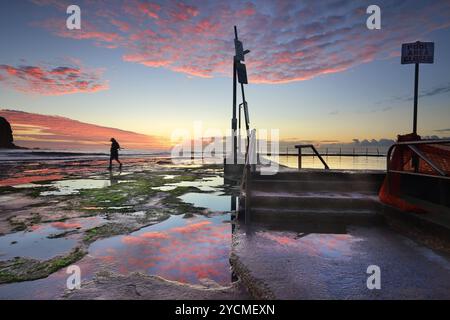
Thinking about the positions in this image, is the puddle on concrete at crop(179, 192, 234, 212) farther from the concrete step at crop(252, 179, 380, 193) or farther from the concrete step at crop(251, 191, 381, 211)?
the concrete step at crop(251, 191, 381, 211)

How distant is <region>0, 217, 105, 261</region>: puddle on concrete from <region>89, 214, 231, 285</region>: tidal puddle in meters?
0.60

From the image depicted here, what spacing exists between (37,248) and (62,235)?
0.72 meters

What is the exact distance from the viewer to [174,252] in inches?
169

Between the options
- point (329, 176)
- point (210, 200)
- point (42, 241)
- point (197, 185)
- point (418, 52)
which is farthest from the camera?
point (197, 185)

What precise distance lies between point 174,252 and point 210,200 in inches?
175

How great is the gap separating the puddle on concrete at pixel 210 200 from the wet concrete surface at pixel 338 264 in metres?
2.75

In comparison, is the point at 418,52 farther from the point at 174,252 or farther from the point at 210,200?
the point at 174,252

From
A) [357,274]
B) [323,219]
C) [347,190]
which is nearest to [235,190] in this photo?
[347,190]

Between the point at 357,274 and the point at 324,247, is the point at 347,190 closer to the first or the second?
the point at 324,247

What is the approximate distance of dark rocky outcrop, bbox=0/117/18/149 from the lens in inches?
3526

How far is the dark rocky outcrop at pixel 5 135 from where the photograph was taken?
89.6 meters
